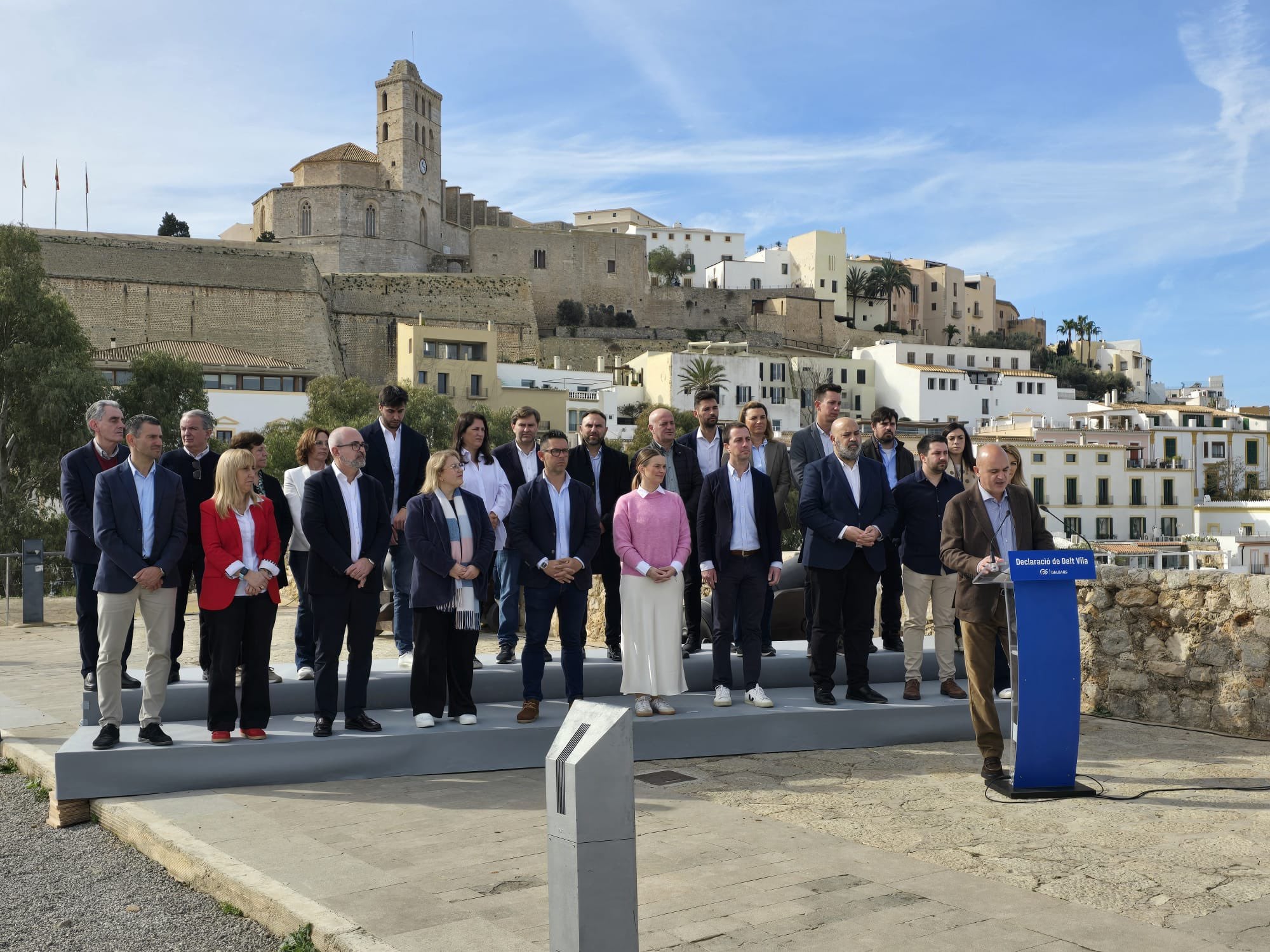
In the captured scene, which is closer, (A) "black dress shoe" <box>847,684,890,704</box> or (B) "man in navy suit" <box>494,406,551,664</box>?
(A) "black dress shoe" <box>847,684,890,704</box>

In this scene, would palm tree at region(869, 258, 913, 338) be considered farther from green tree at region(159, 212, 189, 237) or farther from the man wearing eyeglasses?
the man wearing eyeglasses

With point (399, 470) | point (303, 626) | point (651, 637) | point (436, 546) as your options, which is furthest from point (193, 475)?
point (651, 637)

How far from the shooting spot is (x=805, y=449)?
8164 mm

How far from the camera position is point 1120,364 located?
99.8 meters

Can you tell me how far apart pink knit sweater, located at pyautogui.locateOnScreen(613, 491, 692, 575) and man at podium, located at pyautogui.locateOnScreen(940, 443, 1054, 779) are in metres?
1.57

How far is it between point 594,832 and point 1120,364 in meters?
106

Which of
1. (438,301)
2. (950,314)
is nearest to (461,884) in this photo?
(438,301)

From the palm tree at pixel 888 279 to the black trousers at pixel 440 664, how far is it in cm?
9306

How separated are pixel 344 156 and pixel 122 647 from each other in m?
82.2

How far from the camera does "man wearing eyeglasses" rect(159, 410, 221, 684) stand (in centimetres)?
704

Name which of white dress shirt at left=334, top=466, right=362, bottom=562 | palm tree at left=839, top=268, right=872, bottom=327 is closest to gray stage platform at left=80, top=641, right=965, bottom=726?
white dress shirt at left=334, top=466, right=362, bottom=562

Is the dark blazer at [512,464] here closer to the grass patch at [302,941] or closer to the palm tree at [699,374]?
the grass patch at [302,941]

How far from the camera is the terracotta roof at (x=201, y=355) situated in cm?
5972

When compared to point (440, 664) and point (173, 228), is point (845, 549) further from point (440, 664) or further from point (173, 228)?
point (173, 228)
